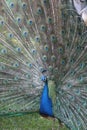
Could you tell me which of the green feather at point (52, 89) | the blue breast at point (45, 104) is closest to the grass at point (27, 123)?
the blue breast at point (45, 104)

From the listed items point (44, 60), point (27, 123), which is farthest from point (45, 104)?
point (27, 123)

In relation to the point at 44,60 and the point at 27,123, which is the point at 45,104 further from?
the point at 27,123

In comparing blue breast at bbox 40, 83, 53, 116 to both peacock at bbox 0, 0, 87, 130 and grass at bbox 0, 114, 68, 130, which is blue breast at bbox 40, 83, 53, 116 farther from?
grass at bbox 0, 114, 68, 130

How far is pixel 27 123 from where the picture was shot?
584 cm

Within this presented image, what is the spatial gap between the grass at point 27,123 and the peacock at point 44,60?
0.53 metres

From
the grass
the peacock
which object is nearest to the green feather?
the peacock

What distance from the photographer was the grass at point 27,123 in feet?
18.6

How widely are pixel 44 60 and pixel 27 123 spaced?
4.34ft

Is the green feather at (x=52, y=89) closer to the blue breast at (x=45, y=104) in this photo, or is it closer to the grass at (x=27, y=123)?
the blue breast at (x=45, y=104)

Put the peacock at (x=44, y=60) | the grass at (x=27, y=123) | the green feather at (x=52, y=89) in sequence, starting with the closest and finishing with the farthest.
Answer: the peacock at (x=44, y=60) < the green feather at (x=52, y=89) < the grass at (x=27, y=123)

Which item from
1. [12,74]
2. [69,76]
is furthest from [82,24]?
[12,74]

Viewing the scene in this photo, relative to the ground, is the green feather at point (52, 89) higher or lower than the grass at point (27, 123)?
higher

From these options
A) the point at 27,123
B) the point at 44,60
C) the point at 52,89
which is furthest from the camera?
the point at 27,123

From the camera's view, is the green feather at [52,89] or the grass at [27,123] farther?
the grass at [27,123]
